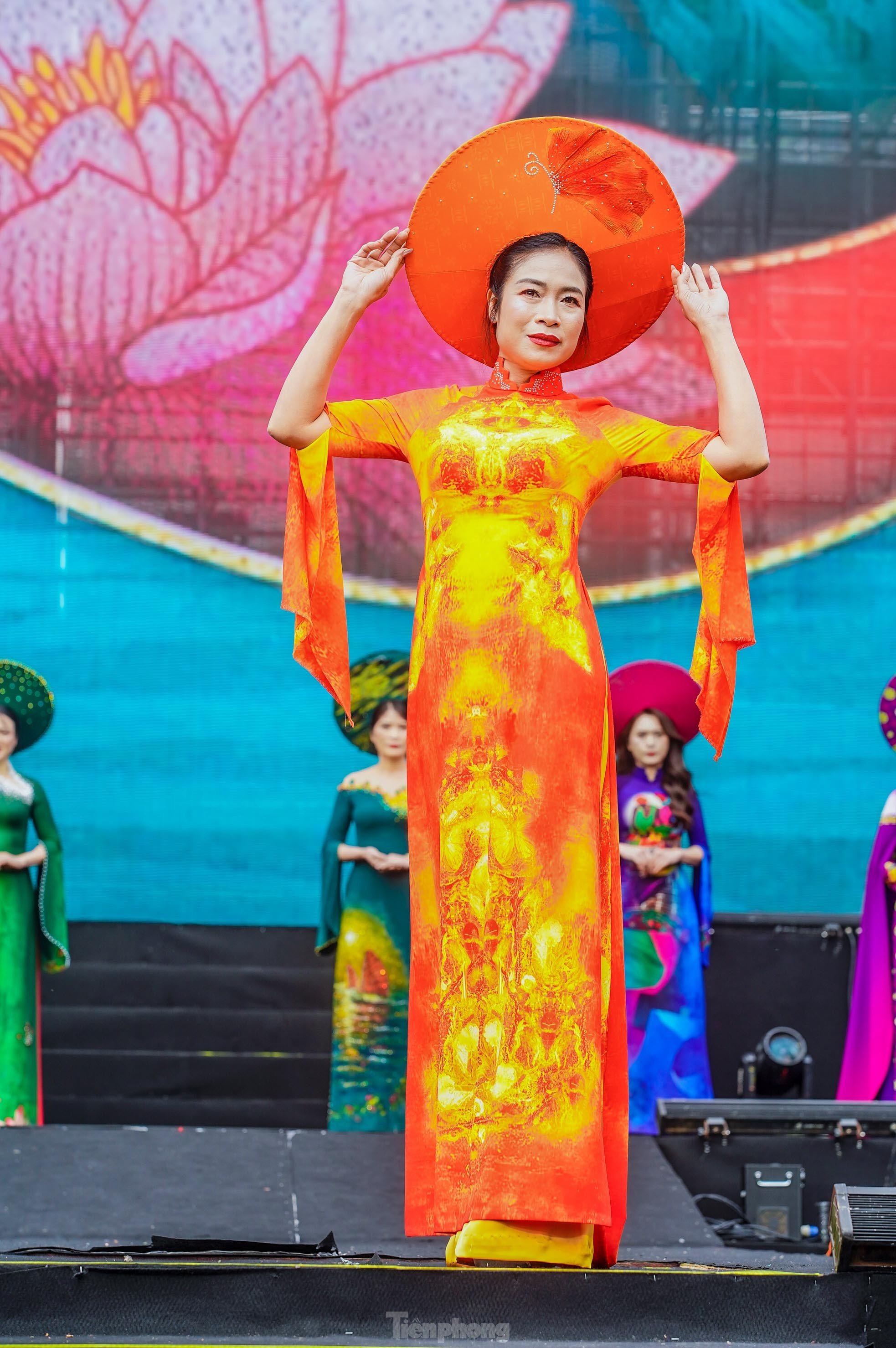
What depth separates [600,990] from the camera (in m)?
2.65

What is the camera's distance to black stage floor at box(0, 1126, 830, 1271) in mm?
3229

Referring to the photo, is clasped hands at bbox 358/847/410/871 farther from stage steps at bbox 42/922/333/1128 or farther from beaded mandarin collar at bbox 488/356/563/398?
beaded mandarin collar at bbox 488/356/563/398

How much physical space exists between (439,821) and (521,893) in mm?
174

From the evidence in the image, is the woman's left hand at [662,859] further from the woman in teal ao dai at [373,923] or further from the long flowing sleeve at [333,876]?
the long flowing sleeve at [333,876]

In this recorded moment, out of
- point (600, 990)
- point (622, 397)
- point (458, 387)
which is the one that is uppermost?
point (622, 397)

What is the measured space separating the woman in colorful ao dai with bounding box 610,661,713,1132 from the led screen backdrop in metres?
0.44

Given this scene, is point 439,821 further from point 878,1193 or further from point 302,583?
point 878,1193

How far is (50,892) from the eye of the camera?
4949 millimetres

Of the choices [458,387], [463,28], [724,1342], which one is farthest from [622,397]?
[724,1342]

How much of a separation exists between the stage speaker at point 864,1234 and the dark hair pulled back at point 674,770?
2.70m

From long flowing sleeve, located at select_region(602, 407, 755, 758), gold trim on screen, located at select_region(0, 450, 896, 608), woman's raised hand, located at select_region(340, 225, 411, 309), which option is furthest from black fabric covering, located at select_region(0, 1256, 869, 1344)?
gold trim on screen, located at select_region(0, 450, 896, 608)

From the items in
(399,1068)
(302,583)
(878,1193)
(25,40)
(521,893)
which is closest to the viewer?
(878,1193)

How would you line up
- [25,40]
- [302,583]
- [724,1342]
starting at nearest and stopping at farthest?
[724,1342], [302,583], [25,40]

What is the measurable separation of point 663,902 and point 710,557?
2.49 meters
